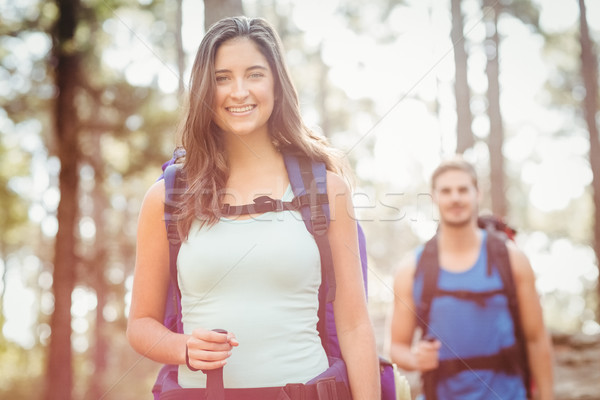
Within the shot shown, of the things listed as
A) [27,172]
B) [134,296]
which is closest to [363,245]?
[134,296]

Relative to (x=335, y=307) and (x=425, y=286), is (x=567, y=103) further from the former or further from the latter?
(x=335, y=307)

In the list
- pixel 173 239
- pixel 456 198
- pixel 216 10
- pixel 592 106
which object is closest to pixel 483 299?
pixel 456 198

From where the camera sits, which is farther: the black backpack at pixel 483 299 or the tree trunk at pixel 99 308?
the tree trunk at pixel 99 308

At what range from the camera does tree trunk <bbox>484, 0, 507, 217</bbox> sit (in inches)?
493

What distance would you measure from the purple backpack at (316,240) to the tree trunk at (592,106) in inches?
476

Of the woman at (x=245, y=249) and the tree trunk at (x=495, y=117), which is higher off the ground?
the tree trunk at (x=495, y=117)

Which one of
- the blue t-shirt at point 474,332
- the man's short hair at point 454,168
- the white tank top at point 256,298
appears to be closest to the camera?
the white tank top at point 256,298

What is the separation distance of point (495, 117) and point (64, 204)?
30.2ft

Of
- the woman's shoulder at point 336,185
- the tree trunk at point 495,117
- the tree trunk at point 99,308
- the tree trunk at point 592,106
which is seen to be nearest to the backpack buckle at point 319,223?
the woman's shoulder at point 336,185

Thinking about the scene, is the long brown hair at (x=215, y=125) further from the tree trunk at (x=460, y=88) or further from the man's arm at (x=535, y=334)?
the tree trunk at (x=460, y=88)

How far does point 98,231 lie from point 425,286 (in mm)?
17202

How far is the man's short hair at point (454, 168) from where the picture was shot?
4.60 m

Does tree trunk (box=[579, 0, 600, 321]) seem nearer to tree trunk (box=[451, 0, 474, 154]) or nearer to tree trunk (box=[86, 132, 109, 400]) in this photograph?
tree trunk (box=[451, 0, 474, 154])

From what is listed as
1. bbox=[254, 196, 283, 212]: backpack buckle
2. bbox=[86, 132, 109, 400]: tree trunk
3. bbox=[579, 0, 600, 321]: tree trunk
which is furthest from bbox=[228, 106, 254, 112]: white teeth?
bbox=[86, 132, 109, 400]: tree trunk
